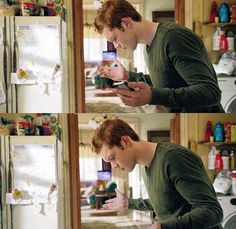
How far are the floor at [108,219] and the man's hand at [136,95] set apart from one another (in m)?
0.26

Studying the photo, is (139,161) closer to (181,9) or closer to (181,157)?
(181,157)

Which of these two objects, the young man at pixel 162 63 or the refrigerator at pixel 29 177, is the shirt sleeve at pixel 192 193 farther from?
the refrigerator at pixel 29 177

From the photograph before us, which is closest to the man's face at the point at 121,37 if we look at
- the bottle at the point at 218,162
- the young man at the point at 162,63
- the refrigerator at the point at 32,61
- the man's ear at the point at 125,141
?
the young man at the point at 162,63

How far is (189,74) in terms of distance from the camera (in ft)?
4.01

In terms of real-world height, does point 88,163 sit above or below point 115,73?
below

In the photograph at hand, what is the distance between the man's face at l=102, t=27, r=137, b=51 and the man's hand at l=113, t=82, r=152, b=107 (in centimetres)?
9

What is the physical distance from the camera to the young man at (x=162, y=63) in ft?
4.02

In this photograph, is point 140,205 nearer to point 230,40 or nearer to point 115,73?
point 115,73

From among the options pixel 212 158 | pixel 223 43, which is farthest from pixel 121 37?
pixel 212 158

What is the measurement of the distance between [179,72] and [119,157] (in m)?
0.24

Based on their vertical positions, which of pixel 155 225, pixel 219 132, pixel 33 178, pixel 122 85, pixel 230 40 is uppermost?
pixel 230 40

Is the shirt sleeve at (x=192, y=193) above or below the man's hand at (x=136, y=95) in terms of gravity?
below

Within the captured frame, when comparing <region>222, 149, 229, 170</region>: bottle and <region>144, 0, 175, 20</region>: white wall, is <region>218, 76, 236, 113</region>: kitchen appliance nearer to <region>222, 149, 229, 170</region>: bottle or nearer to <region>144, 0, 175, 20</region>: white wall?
<region>222, 149, 229, 170</region>: bottle

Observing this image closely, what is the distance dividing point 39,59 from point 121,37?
0.67 ft
